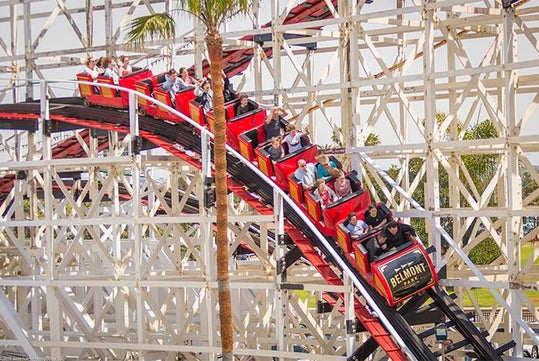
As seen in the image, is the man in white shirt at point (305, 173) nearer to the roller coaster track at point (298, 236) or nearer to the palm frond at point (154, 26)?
the roller coaster track at point (298, 236)

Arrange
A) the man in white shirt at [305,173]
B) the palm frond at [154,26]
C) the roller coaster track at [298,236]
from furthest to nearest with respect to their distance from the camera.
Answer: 1. the man in white shirt at [305,173]
2. the palm frond at [154,26]
3. the roller coaster track at [298,236]

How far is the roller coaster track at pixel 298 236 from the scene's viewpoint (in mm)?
15828

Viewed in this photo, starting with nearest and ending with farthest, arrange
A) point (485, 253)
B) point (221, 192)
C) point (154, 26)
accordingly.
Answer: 1. point (221, 192)
2. point (154, 26)
3. point (485, 253)

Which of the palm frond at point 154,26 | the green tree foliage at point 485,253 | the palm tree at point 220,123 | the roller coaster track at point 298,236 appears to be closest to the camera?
the palm tree at point 220,123

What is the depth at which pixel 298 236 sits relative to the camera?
700 inches

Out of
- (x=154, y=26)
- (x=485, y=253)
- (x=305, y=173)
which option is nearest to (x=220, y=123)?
(x=154, y=26)

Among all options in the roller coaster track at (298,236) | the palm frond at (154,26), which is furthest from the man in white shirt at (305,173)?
the palm frond at (154,26)

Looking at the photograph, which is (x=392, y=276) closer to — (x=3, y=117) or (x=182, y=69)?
→ (x=182, y=69)

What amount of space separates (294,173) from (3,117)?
7602 mm

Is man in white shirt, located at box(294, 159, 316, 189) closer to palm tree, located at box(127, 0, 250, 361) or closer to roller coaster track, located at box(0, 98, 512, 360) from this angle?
roller coaster track, located at box(0, 98, 512, 360)

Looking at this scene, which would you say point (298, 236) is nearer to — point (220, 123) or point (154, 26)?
point (220, 123)

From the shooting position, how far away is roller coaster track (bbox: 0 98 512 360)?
51.9 feet

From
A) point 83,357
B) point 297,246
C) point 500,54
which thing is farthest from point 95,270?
point 500,54

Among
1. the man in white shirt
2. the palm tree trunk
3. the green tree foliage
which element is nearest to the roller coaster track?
the man in white shirt
